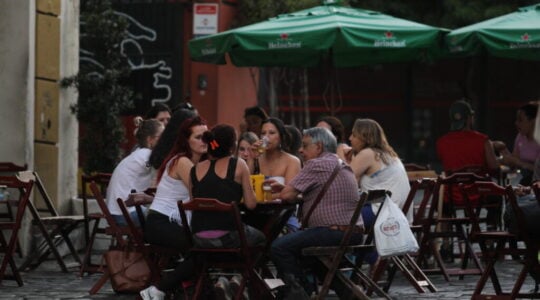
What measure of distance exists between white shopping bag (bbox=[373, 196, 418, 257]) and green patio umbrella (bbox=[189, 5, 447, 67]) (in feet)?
17.8

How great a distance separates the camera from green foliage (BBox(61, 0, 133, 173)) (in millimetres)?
18484

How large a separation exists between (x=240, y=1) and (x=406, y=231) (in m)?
18.7

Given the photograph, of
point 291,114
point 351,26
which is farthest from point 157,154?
point 291,114

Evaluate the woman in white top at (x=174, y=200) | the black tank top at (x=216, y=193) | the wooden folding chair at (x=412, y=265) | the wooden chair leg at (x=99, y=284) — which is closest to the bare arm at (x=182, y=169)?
the woman in white top at (x=174, y=200)

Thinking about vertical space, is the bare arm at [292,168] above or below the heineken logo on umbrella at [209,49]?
below

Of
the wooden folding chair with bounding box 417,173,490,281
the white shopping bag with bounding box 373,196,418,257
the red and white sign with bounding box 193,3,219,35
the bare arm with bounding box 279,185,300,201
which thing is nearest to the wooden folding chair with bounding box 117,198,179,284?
the bare arm with bounding box 279,185,300,201

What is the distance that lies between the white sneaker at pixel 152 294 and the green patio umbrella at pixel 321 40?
→ 19.4 feet

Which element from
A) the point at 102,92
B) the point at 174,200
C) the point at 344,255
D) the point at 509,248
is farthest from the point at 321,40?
the point at 509,248

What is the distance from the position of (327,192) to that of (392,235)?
0.57m

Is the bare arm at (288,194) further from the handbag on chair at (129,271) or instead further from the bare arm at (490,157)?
the bare arm at (490,157)

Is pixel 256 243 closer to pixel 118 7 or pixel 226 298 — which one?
pixel 226 298

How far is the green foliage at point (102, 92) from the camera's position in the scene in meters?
18.5

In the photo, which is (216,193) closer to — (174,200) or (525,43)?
(174,200)

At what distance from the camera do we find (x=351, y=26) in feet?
56.3
